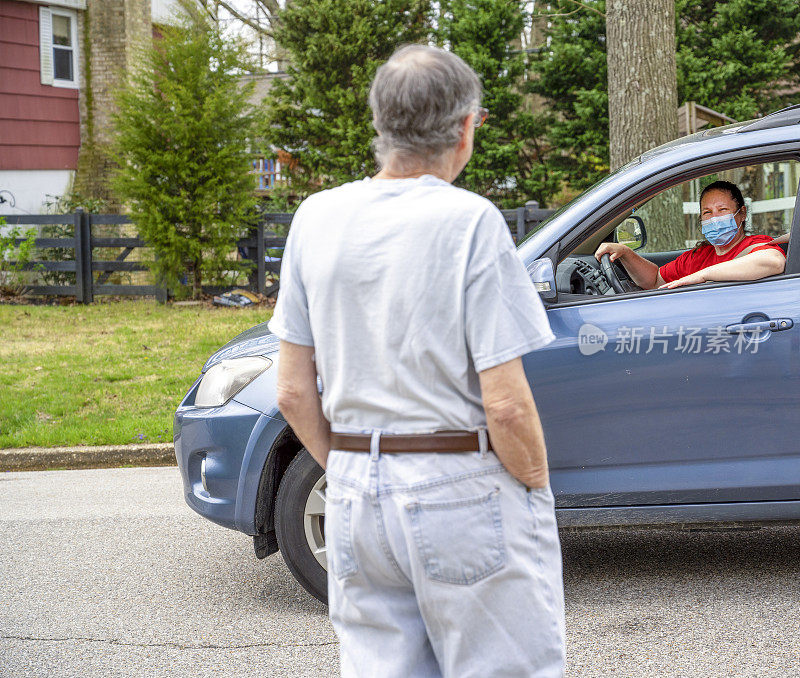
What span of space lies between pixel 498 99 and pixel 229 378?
1504 cm

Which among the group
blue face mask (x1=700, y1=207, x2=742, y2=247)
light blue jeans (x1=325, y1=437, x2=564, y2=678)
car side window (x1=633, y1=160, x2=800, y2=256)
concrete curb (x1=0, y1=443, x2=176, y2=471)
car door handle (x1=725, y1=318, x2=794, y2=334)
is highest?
car side window (x1=633, y1=160, x2=800, y2=256)

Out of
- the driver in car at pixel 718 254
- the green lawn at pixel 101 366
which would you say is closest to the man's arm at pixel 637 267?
the driver in car at pixel 718 254

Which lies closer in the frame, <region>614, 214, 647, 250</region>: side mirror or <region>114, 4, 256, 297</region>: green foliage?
<region>614, 214, 647, 250</region>: side mirror

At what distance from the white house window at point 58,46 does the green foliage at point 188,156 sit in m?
4.86

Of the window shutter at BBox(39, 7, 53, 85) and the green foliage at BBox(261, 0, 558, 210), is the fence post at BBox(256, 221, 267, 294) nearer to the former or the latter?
the green foliage at BBox(261, 0, 558, 210)

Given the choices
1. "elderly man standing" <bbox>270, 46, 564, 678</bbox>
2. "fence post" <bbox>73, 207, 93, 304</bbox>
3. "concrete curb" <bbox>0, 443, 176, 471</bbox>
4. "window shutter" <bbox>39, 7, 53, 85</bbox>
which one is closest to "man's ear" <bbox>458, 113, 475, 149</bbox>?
"elderly man standing" <bbox>270, 46, 564, 678</bbox>

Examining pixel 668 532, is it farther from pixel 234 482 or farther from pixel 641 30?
pixel 641 30

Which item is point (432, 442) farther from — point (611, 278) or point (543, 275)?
point (611, 278)

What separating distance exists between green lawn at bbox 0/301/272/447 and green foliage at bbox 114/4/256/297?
1.01m

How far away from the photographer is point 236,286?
51.3 ft

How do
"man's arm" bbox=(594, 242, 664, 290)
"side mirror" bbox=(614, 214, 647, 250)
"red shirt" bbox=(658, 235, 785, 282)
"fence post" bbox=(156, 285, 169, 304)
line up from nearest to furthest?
"red shirt" bbox=(658, 235, 785, 282)
"man's arm" bbox=(594, 242, 664, 290)
"side mirror" bbox=(614, 214, 647, 250)
"fence post" bbox=(156, 285, 169, 304)

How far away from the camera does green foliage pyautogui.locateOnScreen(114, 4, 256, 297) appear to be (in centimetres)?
1497

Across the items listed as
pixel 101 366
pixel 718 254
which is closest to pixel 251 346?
pixel 718 254

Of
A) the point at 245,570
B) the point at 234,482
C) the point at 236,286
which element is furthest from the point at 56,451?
the point at 236,286
